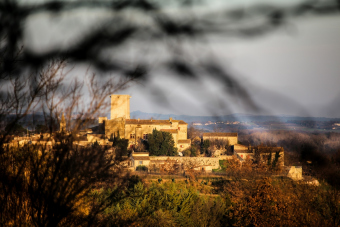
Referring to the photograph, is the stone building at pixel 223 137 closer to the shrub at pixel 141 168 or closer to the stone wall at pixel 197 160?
the stone wall at pixel 197 160

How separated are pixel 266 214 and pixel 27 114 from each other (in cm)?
814

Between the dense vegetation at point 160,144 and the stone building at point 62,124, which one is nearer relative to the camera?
the stone building at point 62,124

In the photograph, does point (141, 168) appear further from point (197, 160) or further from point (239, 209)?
point (239, 209)

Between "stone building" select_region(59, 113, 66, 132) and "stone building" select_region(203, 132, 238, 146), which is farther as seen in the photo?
"stone building" select_region(203, 132, 238, 146)

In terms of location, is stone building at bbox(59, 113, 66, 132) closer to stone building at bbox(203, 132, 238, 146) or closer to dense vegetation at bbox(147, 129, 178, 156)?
dense vegetation at bbox(147, 129, 178, 156)

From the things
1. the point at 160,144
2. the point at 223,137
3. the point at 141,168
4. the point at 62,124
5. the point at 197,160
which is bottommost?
the point at 141,168

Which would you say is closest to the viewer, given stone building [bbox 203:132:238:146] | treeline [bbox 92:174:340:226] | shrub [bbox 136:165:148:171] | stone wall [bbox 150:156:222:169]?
treeline [bbox 92:174:340:226]

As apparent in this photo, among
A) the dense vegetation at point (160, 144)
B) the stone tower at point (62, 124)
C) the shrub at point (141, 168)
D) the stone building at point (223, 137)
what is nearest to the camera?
the stone tower at point (62, 124)

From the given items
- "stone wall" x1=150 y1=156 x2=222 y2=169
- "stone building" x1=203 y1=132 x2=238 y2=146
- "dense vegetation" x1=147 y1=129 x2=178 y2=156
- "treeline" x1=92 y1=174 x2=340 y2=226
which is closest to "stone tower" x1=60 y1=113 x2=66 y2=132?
"treeline" x1=92 y1=174 x2=340 y2=226

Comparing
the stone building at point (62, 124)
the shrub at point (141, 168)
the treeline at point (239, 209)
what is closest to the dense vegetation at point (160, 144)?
the shrub at point (141, 168)

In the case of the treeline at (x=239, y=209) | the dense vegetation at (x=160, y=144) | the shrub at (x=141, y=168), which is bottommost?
the shrub at (x=141, y=168)

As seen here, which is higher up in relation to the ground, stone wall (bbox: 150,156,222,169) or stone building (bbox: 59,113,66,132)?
stone building (bbox: 59,113,66,132)

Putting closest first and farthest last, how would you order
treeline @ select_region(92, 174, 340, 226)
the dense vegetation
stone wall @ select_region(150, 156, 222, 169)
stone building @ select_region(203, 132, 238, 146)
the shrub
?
treeline @ select_region(92, 174, 340, 226), the shrub, stone wall @ select_region(150, 156, 222, 169), the dense vegetation, stone building @ select_region(203, 132, 238, 146)

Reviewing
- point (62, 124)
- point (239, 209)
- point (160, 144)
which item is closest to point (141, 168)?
point (160, 144)
